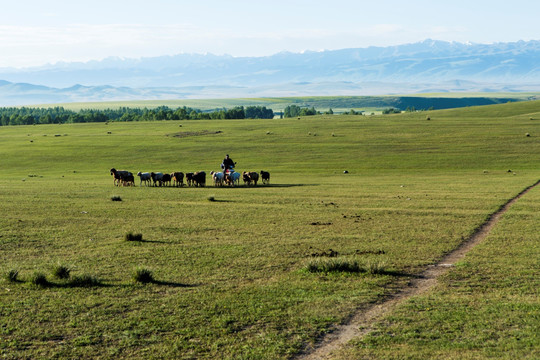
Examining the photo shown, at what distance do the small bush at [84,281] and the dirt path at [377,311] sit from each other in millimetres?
7620

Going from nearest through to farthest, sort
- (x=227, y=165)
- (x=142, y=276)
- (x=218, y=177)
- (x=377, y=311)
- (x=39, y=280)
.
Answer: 1. (x=377, y=311)
2. (x=39, y=280)
3. (x=142, y=276)
4. (x=227, y=165)
5. (x=218, y=177)

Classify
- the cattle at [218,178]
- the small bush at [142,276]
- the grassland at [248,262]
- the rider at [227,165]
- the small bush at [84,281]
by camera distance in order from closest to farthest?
the grassland at [248,262], the small bush at [84,281], the small bush at [142,276], the rider at [227,165], the cattle at [218,178]

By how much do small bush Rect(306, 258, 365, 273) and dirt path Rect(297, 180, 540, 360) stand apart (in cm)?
190

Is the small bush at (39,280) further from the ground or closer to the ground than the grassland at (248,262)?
further from the ground

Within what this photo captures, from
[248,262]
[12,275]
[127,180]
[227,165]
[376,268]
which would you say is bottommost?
[127,180]

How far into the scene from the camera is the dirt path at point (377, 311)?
39.7 feet

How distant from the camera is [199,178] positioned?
4922 centimetres

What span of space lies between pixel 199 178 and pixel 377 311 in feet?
118

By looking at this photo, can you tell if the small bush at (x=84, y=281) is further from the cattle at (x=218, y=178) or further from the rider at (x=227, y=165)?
the cattle at (x=218, y=178)

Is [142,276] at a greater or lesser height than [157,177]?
greater

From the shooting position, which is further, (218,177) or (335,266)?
(218,177)

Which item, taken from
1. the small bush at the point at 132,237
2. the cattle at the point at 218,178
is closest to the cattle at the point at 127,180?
the cattle at the point at 218,178

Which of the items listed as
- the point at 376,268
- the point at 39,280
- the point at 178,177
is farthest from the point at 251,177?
the point at 39,280

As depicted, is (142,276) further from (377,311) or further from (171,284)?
(377,311)
